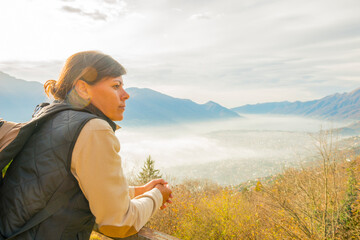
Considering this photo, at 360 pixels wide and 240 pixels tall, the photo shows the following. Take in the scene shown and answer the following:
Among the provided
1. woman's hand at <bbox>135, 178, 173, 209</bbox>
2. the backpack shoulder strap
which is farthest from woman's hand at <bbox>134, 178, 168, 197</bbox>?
the backpack shoulder strap

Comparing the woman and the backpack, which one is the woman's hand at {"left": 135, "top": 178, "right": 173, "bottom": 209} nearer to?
the woman

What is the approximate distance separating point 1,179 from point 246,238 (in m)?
4.92

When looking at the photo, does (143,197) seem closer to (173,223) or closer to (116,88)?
(116,88)

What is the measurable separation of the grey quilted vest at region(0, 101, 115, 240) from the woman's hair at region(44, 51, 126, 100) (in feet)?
0.78

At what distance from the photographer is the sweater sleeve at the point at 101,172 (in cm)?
90

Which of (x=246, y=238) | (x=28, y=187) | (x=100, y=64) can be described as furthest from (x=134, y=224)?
(x=246, y=238)

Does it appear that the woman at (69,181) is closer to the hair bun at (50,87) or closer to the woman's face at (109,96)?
the woman's face at (109,96)

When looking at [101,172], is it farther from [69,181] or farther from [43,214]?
[43,214]

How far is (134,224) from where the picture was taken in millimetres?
1074

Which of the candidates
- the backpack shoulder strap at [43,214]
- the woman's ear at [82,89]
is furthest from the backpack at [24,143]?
the woman's ear at [82,89]

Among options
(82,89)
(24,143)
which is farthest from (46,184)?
(82,89)

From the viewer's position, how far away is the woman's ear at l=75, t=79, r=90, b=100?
1156mm

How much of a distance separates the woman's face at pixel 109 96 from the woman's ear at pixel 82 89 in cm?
2

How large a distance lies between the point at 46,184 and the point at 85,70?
0.56 m
